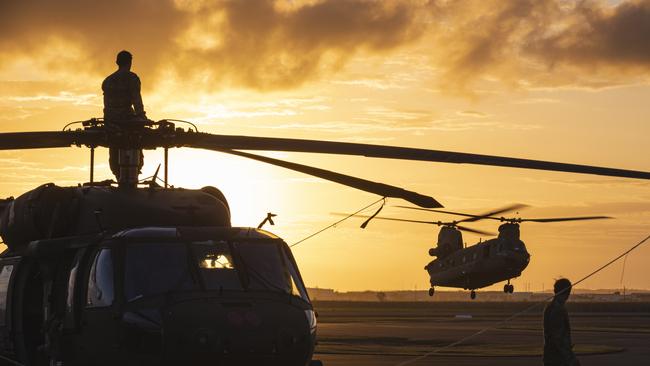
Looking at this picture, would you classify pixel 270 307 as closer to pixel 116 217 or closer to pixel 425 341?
pixel 116 217

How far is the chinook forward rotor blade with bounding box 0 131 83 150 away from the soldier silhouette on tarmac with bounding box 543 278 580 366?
7060 mm

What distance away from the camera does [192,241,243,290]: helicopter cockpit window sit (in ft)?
38.1

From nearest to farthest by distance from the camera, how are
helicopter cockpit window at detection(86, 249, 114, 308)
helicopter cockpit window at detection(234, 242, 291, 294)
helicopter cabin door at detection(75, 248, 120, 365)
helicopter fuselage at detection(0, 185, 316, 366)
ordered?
helicopter fuselage at detection(0, 185, 316, 366) → helicopter cabin door at detection(75, 248, 120, 365) → helicopter cockpit window at detection(86, 249, 114, 308) → helicopter cockpit window at detection(234, 242, 291, 294)

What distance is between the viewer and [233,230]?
12367mm

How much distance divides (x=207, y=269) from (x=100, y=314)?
1.30 m

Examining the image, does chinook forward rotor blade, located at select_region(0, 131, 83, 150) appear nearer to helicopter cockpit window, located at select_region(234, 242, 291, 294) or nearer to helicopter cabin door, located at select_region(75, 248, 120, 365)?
helicopter cabin door, located at select_region(75, 248, 120, 365)

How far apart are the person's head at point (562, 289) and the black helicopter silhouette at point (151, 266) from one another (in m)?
2.86

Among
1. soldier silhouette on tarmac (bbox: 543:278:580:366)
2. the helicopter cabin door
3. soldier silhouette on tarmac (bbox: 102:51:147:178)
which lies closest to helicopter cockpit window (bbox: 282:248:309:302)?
the helicopter cabin door

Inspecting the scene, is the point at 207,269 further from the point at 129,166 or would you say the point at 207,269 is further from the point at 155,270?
the point at 129,166

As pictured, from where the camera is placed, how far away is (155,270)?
1173 cm

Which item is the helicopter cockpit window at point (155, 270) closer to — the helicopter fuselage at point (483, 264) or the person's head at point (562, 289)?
the person's head at point (562, 289)

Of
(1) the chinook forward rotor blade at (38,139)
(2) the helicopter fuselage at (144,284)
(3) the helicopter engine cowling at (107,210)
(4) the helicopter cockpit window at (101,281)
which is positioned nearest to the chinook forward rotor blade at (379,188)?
(2) the helicopter fuselage at (144,284)

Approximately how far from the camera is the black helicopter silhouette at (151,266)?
11.0 meters

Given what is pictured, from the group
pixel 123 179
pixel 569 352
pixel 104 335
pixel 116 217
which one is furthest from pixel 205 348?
pixel 569 352
